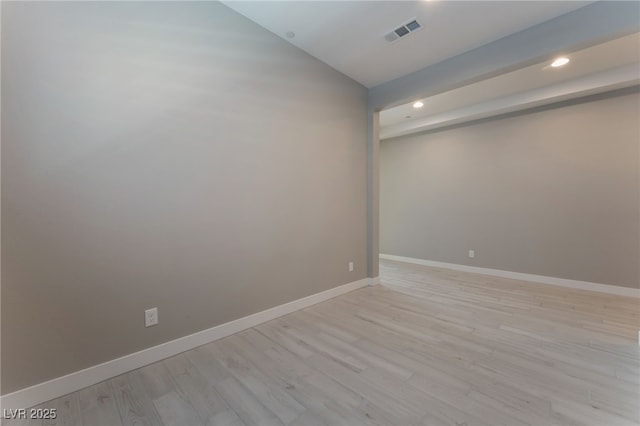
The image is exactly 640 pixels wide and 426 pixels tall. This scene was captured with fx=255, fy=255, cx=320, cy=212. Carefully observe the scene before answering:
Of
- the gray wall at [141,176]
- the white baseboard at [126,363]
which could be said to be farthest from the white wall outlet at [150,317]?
the white baseboard at [126,363]

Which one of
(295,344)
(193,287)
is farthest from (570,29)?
(193,287)

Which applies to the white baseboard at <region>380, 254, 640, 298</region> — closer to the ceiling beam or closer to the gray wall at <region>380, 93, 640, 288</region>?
the gray wall at <region>380, 93, 640, 288</region>

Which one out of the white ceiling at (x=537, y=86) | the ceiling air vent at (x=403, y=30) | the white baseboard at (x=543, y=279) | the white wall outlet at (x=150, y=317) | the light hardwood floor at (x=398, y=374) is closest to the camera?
the light hardwood floor at (x=398, y=374)

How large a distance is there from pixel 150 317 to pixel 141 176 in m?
0.98

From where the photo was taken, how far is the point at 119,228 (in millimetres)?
1661

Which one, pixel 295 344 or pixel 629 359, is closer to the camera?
pixel 629 359

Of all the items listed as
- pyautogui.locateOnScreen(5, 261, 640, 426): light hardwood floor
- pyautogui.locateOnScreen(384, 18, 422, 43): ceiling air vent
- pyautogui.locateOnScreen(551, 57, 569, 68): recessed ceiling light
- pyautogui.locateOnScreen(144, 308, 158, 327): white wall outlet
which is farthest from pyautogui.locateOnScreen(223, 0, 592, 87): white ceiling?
pyautogui.locateOnScreen(5, 261, 640, 426): light hardwood floor

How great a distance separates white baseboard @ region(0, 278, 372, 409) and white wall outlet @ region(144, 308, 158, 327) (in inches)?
6.9

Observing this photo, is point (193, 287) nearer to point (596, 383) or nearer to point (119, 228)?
point (119, 228)

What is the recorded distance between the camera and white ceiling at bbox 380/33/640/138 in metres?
2.66

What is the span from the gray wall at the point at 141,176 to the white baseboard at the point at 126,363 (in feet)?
0.16

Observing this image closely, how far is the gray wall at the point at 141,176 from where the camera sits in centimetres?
139

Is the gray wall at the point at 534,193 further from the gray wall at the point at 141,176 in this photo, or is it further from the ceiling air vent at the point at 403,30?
the gray wall at the point at 141,176

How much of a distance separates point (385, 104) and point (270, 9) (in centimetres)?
177
